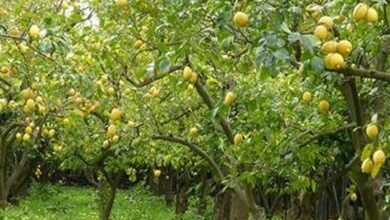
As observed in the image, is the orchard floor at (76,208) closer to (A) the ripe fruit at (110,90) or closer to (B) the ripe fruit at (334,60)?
(A) the ripe fruit at (110,90)

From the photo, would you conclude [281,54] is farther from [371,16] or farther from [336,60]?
[371,16]

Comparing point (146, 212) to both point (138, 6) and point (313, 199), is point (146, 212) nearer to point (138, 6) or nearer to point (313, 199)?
point (313, 199)

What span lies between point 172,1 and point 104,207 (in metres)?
9.82

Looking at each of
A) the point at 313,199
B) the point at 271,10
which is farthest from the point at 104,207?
the point at 271,10

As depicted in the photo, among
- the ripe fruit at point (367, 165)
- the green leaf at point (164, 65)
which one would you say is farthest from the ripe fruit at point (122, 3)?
the ripe fruit at point (367, 165)

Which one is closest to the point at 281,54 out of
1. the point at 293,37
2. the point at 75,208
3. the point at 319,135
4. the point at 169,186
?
the point at 293,37

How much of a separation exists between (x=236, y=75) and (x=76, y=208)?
45.0ft

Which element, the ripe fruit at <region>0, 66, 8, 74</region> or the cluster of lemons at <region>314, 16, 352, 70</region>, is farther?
the ripe fruit at <region>0, 66, 8, 74</region>

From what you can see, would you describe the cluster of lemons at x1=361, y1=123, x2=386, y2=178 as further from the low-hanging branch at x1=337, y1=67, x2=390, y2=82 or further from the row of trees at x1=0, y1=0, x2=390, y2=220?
the low-hanging branch at x1=337, y1=67, x2=390, y2=82

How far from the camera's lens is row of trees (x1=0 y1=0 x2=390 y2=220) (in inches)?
125

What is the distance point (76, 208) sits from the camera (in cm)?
2039

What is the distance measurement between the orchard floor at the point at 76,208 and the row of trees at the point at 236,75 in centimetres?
722

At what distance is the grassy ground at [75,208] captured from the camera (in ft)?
56.7

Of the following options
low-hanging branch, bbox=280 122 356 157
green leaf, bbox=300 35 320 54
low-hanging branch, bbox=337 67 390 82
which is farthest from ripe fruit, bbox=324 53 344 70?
low-hanging branch, bbox=280 122 356 157
